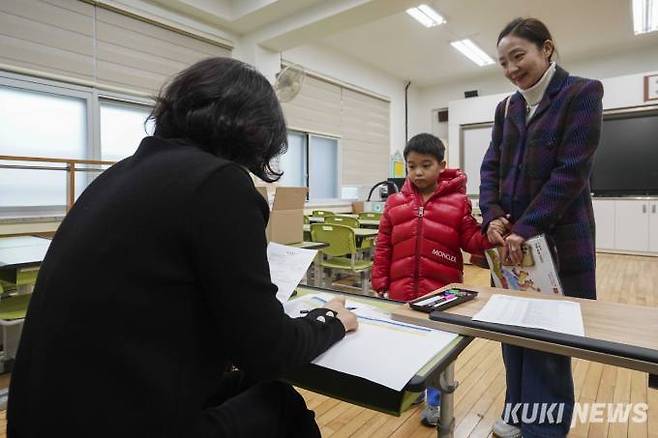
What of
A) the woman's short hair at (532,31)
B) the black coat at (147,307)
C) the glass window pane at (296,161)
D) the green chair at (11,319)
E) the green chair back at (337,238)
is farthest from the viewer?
the glass window pane at (296,161)

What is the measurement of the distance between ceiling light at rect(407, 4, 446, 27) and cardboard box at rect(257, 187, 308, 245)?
337 centimetres

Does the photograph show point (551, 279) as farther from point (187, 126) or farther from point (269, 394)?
point (187, 126)

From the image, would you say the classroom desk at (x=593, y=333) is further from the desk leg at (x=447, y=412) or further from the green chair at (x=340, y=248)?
the green chair at (x=340, y=248)

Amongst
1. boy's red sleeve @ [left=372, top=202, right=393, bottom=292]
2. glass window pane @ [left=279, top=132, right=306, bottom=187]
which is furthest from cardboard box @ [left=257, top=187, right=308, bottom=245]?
glass window pane @ [left=279, top=132, right=306, bottom=187]

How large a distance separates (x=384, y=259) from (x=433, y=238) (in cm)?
24

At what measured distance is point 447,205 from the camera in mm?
1643

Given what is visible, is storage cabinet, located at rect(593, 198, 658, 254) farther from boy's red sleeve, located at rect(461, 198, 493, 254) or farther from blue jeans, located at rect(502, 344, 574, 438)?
blue jeans, located at rect(502, 344, 574, 438)

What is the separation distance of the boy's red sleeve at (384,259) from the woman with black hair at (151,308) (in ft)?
3.68

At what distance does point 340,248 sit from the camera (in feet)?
10.9

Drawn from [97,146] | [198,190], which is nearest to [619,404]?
[198,190]

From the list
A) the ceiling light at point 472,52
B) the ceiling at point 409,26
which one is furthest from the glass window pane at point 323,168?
the ceiling light at point 472,52

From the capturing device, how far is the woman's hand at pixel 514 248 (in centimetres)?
122

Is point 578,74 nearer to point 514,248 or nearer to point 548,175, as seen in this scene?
point 548,175

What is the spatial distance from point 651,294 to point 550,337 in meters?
4.07
